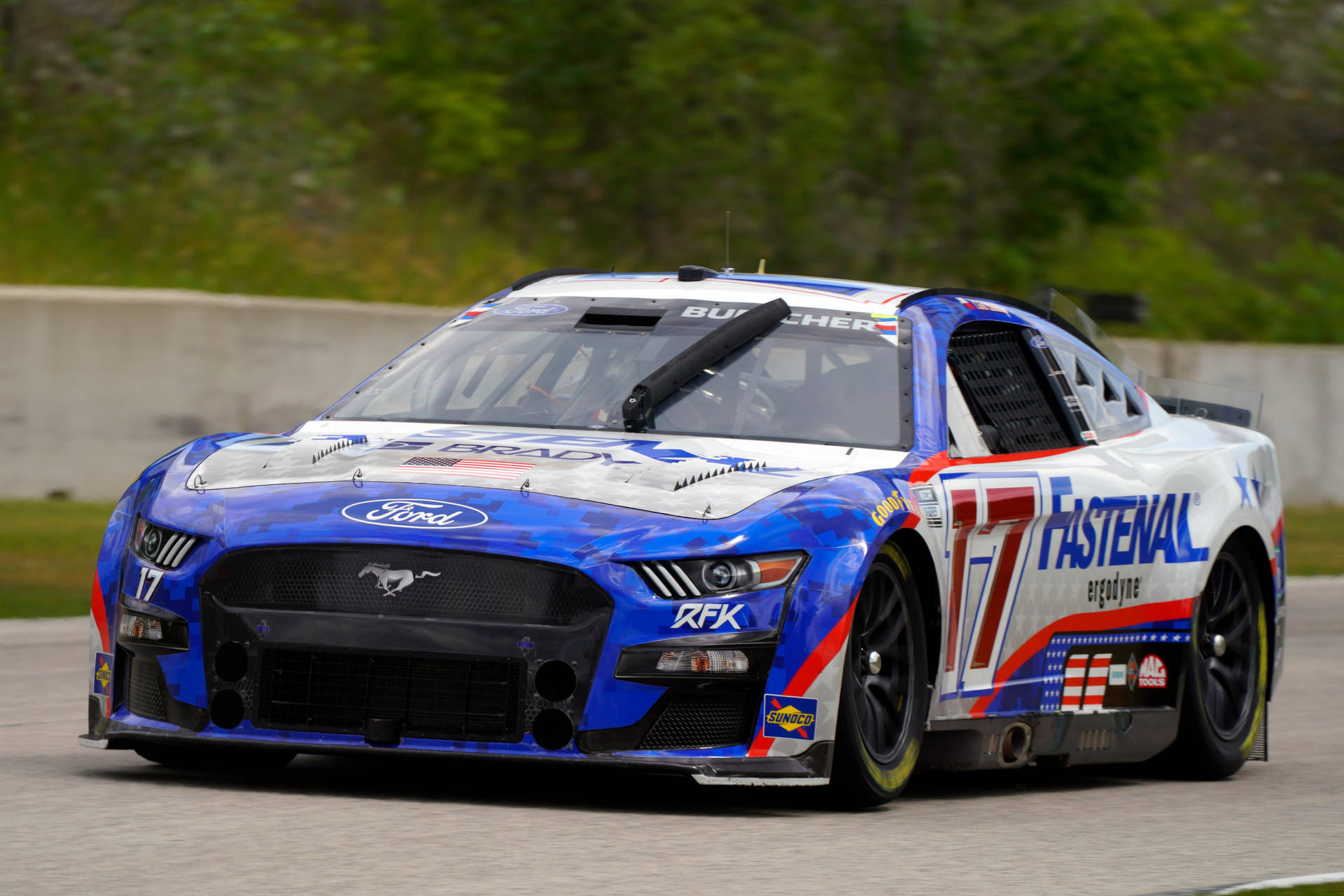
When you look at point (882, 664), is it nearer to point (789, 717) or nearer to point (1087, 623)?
point (789, 717)

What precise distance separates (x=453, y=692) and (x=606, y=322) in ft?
5.78

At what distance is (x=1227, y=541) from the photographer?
8.03 metres

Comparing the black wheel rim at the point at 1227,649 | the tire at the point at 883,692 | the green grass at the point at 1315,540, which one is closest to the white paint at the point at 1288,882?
the tire at the point at 883,692

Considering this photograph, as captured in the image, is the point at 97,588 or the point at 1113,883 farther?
the point at 97,588

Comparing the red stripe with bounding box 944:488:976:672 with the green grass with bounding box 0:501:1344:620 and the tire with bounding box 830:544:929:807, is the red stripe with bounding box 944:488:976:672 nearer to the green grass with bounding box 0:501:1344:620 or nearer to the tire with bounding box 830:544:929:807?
the tire with bounding box 830:544:929:807

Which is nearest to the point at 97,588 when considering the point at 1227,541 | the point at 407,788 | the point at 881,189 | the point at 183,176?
the point at 407,788

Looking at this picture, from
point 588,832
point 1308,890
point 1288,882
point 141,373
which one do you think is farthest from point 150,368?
point 1308,890

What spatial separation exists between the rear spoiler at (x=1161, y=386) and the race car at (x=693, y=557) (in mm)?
299

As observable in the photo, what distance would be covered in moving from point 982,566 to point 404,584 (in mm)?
1822

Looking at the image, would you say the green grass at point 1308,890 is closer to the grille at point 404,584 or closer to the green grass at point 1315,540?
the grille at point 404,584

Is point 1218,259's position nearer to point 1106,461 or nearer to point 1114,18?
point 1114,18

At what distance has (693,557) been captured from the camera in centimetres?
555

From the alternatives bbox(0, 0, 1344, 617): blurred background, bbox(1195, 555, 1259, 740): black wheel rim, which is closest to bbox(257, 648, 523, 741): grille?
bbox(1195, 555, 1259, 740): black wheel rim

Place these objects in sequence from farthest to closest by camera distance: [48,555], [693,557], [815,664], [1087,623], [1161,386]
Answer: [48,555]
[1161,386]
[1087,623]
[815,664]
[693,557]
